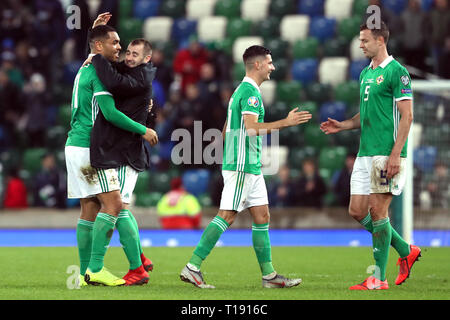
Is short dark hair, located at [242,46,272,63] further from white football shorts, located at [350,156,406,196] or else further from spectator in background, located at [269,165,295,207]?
spectator in background, located at [269,165,295,207]

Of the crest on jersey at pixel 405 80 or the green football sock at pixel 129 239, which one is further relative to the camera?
the green football sock at pixel 129 239

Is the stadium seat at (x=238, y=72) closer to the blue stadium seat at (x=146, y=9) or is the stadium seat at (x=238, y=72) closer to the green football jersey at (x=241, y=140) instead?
the blue stadium seat at (x=146, y=9)

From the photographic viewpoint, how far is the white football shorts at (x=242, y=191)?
7.91 metres

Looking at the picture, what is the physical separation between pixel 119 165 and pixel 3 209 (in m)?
10.1

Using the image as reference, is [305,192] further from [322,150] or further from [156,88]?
[156,88]

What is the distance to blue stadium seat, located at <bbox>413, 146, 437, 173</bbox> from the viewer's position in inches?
583

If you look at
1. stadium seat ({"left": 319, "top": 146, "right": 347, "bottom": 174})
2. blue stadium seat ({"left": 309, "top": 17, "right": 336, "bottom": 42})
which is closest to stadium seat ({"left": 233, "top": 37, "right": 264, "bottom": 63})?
blue stadium seat ({"left": 309, "top": 17, "right": 336, "bottom": 42})

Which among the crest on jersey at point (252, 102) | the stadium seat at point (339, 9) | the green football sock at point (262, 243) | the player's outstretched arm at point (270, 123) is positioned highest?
the stadium seat at point (339, 9)

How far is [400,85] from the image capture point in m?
7.70

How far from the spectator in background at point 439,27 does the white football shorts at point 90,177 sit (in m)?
11.8

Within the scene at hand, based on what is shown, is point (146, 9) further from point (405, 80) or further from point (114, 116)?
point (405, 80)

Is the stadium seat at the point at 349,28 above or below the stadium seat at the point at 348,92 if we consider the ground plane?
above

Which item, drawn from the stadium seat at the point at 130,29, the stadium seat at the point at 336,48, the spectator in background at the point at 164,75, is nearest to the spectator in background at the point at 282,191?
the spectator in background at the point at 164,75

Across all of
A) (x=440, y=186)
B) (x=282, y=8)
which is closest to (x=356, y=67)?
(x=282, y=8)
